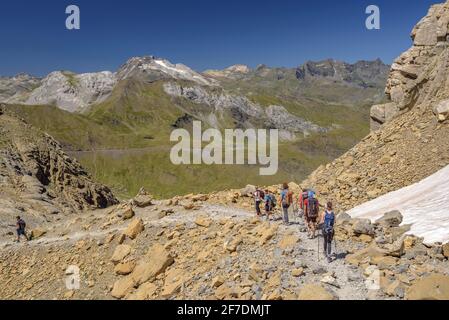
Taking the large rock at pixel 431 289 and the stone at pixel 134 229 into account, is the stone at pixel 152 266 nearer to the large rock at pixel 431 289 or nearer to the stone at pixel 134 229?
the stone at pixel 134 229

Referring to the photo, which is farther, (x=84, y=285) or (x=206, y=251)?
(x=84, y=285)

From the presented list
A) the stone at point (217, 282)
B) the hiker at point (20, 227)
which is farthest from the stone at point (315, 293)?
the hiker at point (20, 227)

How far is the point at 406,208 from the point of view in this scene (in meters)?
23.5

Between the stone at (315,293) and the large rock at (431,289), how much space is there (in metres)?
2.57

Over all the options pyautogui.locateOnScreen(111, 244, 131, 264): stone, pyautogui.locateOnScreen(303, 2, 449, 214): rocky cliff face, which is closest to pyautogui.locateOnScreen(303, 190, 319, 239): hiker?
pyautogui.locateOnScreen(303, 2, 449, 214): rocky cliff face

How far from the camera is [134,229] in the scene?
2700 centimetres

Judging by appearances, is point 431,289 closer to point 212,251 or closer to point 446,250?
point 446,250

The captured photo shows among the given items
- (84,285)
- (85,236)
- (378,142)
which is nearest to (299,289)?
(84,285)

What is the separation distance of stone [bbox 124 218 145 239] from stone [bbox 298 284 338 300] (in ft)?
45.9

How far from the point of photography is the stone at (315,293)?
48.9 ft

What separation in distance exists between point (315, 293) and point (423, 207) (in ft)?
35.2
